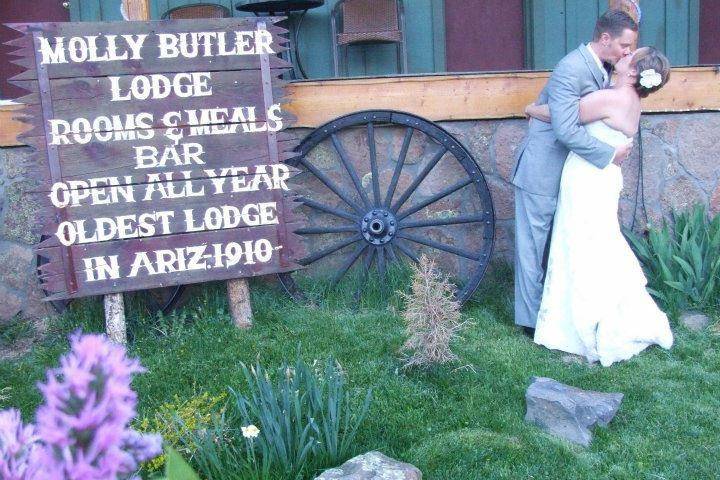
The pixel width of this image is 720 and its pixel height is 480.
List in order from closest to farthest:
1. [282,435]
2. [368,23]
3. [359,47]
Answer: [282,435] → [368,23] → [359,47]

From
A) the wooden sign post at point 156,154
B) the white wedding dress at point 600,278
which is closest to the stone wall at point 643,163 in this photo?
the wooden sign post at point 156,154

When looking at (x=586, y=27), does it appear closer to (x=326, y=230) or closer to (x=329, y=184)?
(x=329, y=184)

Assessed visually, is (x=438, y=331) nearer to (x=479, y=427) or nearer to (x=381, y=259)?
(x=479, y=427)

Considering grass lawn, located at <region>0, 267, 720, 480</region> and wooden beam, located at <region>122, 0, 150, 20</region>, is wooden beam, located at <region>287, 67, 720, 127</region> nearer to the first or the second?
wooden beam, located at <region>122, 0, 150, 20</region>

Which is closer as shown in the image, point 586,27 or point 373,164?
point 373,164

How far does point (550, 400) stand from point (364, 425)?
2.62 ft

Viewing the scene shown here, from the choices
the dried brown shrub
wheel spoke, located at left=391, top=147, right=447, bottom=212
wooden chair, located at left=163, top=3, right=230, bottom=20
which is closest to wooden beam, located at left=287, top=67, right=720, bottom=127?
wheel spoke, located at left=391, top=147, right=447, bottom=212

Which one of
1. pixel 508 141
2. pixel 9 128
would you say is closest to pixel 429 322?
pixel 508 141

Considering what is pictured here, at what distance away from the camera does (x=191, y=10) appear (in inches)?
261

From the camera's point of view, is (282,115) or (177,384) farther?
(282,115)

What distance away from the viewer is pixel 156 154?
14.5 ft

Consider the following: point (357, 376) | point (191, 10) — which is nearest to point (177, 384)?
point (357, 376)

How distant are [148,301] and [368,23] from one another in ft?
9.90

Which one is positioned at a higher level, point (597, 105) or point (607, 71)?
point (607, 71)
